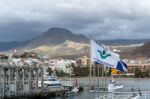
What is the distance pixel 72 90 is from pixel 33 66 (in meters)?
29.6

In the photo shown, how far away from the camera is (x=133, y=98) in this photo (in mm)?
38906

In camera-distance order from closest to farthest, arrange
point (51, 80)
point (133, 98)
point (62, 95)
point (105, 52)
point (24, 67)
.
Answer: point (105, 52), point (133, 98), point (24, 67), point (62, 95), point (51, 80)

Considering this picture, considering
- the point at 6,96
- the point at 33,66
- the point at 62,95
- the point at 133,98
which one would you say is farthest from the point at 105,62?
the point at 62,95

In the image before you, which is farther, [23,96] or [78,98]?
[78,98]

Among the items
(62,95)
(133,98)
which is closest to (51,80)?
(62,95)

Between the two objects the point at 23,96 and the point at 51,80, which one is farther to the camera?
the point at 51,80

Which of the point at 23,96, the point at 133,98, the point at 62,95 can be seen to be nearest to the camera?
the point at 133,98

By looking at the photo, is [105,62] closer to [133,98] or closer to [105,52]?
[105,52]

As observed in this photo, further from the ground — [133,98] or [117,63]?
[117,63]

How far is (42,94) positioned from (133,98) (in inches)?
2537

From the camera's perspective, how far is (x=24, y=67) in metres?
100

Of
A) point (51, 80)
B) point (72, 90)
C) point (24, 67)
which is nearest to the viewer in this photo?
point (24, 67)

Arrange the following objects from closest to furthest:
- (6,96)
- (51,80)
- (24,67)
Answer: (6,96)
(24,67)
(51,80)

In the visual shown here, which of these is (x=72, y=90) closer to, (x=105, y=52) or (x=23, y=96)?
(x=23, y=96)
